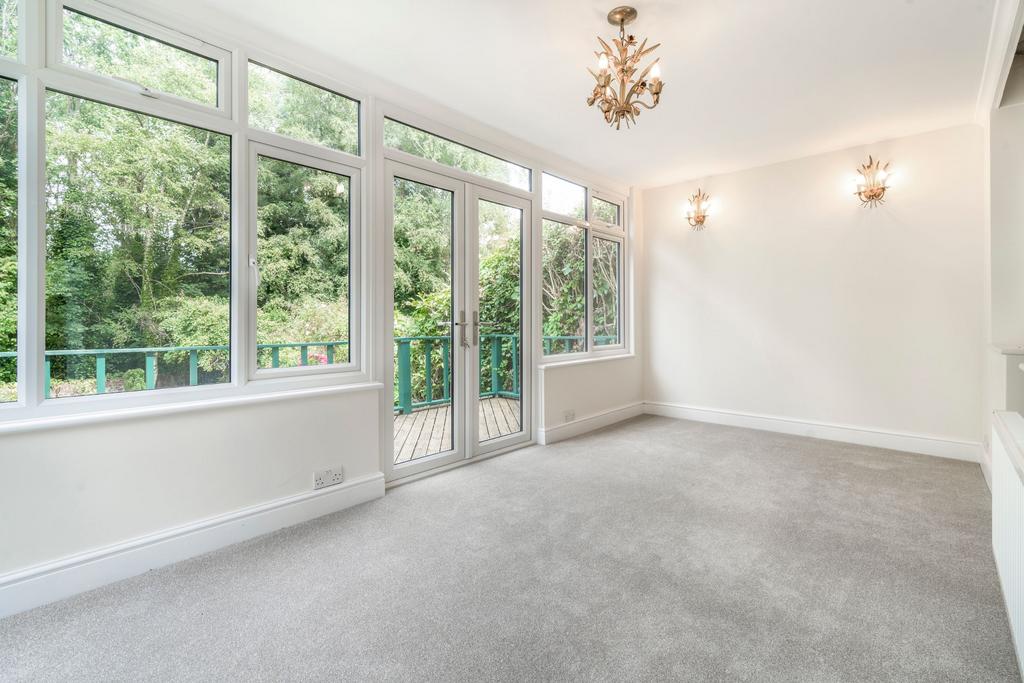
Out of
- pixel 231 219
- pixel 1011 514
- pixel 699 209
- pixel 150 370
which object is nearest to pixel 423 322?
pixel 231 219

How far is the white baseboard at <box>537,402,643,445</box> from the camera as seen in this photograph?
4297 millimetres

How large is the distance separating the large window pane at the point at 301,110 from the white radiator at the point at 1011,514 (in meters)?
3.47

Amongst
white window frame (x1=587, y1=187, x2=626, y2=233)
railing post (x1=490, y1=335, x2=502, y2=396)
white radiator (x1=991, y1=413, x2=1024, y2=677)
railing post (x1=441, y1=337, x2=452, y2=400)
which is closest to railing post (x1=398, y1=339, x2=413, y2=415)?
railing post (x1=441, y1=337, x2=452, y2=400)

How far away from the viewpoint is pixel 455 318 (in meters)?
3.58

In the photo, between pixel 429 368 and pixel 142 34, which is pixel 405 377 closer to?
pixel 429 368

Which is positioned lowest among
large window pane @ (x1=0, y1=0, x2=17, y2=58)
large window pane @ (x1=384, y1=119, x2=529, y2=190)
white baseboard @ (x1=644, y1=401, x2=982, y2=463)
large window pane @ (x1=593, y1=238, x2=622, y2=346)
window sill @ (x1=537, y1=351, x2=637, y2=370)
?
white baseboard @ (x1=644, y1=401, x2=982, y2=463)

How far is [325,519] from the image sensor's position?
105 inches

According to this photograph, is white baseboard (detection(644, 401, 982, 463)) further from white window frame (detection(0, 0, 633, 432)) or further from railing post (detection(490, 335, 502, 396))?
white window frame (detection(0, 0, 633, 432))

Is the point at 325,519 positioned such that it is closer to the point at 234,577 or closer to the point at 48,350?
the point at 234,577

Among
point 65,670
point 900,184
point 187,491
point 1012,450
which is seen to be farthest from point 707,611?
point 900,184

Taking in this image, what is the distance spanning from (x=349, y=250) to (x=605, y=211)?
10.5 feet

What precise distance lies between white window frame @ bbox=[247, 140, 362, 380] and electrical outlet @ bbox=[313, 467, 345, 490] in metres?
0.59

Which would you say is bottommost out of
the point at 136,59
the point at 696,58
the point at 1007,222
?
the point at 1007,222

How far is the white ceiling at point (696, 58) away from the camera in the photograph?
7.76ft
